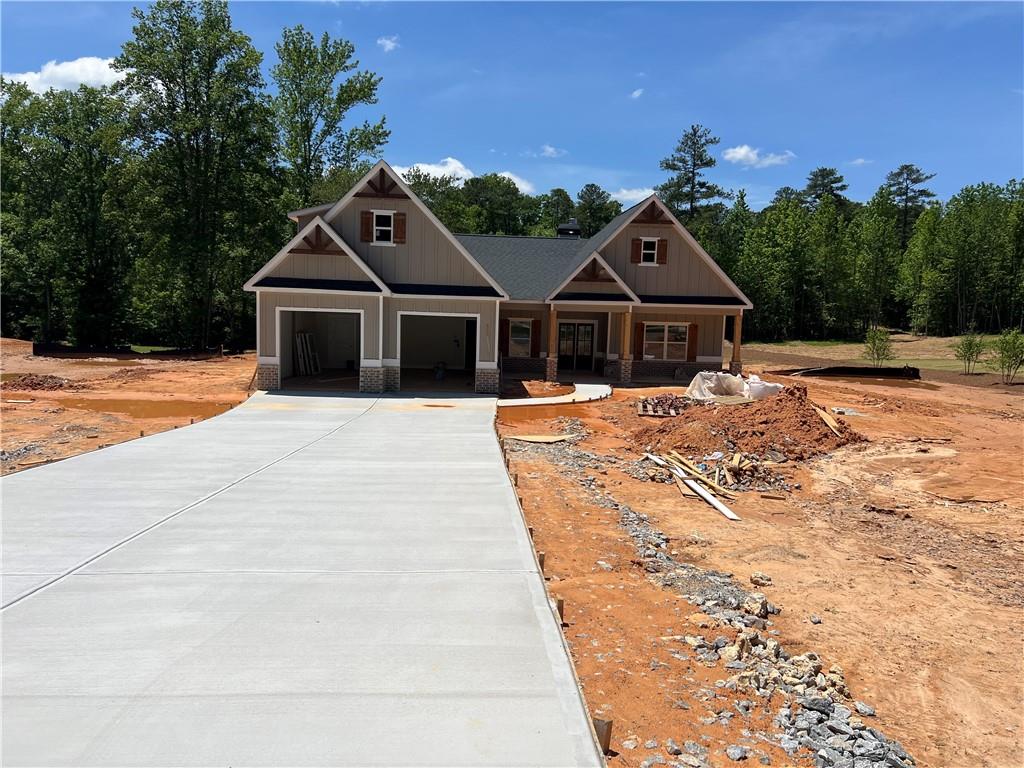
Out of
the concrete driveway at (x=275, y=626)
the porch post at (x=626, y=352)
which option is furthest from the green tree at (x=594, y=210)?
the concrete driveway at (x=275, y=626)

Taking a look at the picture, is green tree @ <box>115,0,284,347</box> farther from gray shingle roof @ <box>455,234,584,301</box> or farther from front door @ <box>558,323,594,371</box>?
front door @ <box>558,323,594,371</box>

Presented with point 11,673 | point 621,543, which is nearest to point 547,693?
point 11,673

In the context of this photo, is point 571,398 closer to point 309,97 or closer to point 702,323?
point 702,323

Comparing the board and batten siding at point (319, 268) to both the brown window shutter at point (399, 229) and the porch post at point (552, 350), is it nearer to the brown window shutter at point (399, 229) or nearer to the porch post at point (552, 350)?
the brown window shutter at point (399, 229)

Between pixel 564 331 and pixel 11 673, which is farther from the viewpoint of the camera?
pixel 564 331

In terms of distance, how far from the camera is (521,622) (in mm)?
5062

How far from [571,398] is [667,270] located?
8495 millimetres

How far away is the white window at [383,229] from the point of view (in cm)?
2209

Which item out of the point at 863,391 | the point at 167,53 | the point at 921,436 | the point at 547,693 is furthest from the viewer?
the point at 167,53

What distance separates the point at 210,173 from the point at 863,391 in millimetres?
34827

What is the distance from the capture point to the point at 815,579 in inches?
317

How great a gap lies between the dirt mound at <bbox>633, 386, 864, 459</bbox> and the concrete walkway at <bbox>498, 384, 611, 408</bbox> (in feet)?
15.0

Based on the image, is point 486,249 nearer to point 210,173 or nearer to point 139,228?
point 210,173

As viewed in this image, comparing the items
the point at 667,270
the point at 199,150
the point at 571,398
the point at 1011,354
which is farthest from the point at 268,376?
the point at 1011,354
